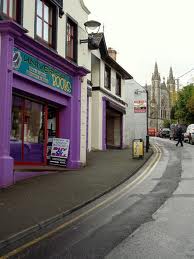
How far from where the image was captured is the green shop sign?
545 inches

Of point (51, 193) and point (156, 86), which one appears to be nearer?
point (51, 193)

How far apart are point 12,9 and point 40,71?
2.39 metres

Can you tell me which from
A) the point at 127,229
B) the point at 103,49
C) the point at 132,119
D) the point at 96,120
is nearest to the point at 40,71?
the point at 127,229

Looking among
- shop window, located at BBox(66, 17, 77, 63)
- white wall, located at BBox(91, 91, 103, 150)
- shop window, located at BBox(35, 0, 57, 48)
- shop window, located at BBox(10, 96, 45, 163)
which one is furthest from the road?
white wall, located at BBox(91, 91, 103, 150)

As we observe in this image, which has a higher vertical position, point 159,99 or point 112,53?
point 159,99

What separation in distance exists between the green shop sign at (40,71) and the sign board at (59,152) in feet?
7.00

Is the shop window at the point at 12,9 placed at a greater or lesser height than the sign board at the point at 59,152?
greater

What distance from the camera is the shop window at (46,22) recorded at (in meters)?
16.0

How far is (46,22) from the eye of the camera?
55.0ft

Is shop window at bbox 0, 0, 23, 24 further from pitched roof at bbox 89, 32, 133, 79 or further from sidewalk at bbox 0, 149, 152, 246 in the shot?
pitched roof at bbox 89, 32, 133, 79

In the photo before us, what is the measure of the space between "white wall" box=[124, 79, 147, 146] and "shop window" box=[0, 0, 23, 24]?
2214 cm

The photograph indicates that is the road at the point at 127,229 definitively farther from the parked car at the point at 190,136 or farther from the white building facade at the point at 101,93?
the parked car at the point at 190,136

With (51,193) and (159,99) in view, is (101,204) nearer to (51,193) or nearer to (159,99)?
(51,193)

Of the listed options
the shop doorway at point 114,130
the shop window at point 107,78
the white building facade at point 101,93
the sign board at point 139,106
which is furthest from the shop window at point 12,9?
the sign board at point 139,106
